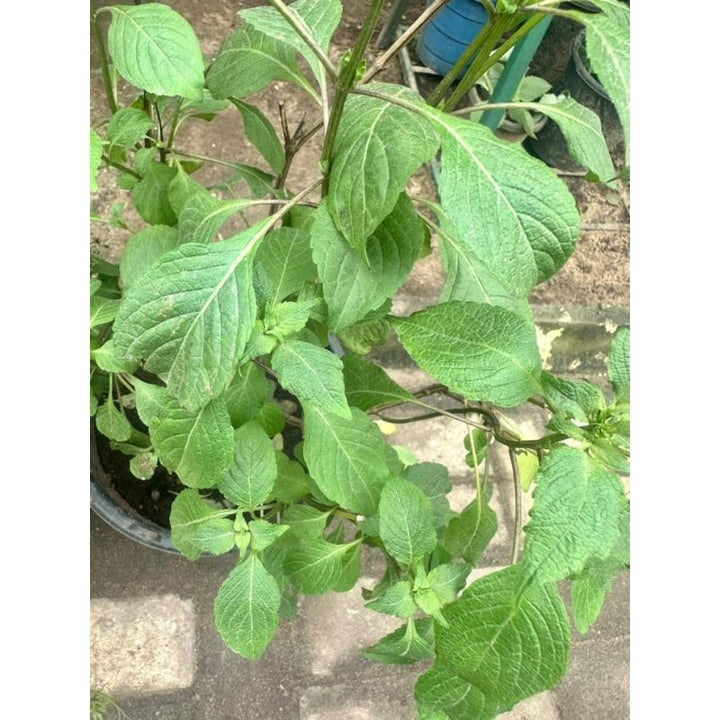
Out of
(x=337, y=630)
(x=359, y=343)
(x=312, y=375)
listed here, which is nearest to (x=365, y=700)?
(x=337, y=630)

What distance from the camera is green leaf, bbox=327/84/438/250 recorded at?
0.59 m

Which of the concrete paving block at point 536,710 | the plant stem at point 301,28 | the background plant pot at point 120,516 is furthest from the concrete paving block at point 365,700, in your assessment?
the plant stem at point 301,28

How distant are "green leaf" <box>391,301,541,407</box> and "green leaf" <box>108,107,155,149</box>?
1.34 ft

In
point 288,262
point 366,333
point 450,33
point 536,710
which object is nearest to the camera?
point 288,262

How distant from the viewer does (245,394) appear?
2.74 feet

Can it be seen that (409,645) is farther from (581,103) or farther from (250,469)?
(581,103)

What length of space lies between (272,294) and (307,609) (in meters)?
0.90

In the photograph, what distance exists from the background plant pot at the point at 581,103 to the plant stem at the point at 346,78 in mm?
1490

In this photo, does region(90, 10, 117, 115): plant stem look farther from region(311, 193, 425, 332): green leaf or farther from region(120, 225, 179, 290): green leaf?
region(311, 193, 425, 332): green leaf

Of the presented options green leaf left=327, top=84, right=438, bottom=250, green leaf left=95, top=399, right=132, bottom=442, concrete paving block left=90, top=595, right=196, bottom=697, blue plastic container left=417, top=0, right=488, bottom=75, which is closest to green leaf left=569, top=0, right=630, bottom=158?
green leaf left=327, top=84, right=438, bottom=250

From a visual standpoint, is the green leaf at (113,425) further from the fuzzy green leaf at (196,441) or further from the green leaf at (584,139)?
the green leaf at (584,139)

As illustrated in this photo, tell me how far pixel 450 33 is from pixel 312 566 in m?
1.59

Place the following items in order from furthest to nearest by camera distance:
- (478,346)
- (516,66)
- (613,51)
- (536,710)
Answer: (516,66) → (536,710) → (478,346) → (613,51)

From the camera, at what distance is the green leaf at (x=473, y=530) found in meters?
0.96
